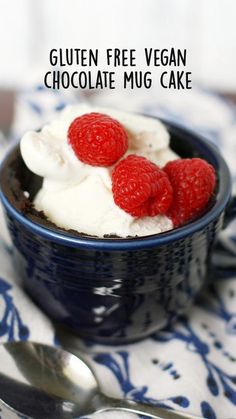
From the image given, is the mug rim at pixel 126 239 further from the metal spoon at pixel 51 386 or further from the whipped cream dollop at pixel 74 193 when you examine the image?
the metal spoon at pixel 51 386

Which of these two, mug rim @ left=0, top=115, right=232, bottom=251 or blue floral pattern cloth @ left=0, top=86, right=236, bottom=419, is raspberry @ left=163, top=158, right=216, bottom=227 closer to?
mug rim @ left=0, top=115, right=232, bottom=251

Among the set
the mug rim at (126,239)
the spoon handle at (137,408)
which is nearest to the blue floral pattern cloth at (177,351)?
the spoon handle at (137,408)

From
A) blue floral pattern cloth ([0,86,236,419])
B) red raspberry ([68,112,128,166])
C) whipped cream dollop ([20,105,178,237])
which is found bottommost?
blue floral pattern cloth ([0,86,236,419])

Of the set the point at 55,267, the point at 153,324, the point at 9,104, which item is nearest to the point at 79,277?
the point at 55,267

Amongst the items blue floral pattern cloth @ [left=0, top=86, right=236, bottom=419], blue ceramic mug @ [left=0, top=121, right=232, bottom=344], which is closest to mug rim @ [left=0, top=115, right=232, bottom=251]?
blue ceramic mug @ [left=0, top=121, right=232, bottom=344]

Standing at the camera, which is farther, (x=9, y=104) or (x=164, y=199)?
(x=9, y=104)

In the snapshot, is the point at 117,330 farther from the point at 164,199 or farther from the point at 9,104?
the point at 9,104
